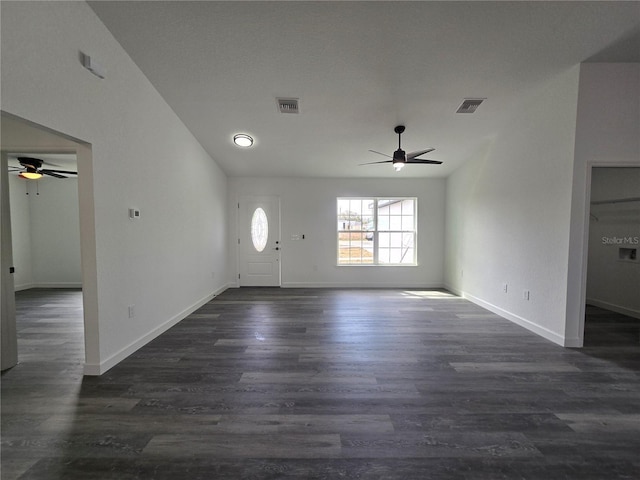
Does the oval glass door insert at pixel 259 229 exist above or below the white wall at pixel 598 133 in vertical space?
below

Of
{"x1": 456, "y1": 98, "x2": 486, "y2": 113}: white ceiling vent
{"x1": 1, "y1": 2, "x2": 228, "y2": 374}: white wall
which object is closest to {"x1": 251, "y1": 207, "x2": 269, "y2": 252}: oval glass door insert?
{"x1": 1, "y1": 2, "x2": 228, "y2": 374}: white wall

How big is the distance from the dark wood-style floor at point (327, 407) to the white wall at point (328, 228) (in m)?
2.77

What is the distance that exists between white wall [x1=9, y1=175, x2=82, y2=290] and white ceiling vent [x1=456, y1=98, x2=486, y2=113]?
8.03 meters

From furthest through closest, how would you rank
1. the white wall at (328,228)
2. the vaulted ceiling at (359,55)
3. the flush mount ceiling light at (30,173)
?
the white wall at (328,228), the flush mount ceiling light at (30,173), the vaulted ceiling at (359,55)

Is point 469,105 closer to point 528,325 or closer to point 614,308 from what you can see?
point 528,325

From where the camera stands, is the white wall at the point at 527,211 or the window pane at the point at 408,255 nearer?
the white wall at the point at 527,211

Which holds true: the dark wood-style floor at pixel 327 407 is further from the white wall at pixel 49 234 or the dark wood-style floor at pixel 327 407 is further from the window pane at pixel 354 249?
the white wall at pixel 49 234

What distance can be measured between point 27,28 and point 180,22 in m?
1.14

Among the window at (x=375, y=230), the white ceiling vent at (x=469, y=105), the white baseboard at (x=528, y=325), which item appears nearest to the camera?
the white baseboard at (x=528, y=325)

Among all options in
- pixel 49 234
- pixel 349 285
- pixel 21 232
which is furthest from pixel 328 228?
pixel 21 232

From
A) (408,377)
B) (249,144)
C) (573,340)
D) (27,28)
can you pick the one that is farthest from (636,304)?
(27,28)

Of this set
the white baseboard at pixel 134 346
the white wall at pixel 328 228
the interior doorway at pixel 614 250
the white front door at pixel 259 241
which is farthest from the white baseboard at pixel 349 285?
the interior doorway at pixel 614 250

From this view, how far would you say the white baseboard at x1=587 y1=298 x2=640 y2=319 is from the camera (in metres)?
4.03

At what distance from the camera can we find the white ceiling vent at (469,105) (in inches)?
134
